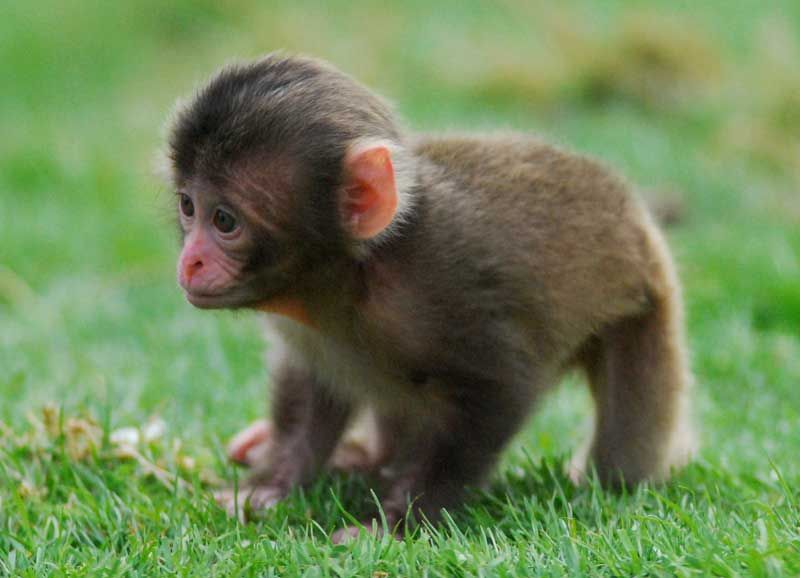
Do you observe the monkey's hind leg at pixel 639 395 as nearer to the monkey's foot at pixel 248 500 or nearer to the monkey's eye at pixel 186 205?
the monkey's foot at pixel 248 500

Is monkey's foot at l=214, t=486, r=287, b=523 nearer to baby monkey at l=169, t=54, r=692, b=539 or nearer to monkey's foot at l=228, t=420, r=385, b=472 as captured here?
baby monkey at l=169, t=54, r=692, b=539

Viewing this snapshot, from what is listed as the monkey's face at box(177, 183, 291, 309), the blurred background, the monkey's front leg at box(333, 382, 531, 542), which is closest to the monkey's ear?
the monkey's face at box(177, 183, 291, 309)

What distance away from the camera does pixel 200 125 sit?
4.26 m

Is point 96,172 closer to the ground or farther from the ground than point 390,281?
closer to the ground

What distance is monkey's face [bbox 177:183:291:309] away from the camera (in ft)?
14.0

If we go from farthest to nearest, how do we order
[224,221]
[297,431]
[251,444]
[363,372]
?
[251,444], [297,431], [363,372], [224,221]

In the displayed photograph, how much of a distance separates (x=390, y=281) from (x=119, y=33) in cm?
1149

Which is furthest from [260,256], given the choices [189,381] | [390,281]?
[189,381]

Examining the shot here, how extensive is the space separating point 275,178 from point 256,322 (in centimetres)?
243

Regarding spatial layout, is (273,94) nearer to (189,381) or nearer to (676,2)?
(189,381)

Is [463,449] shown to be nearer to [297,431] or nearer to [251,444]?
[297,431]

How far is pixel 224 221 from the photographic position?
4.30 metres

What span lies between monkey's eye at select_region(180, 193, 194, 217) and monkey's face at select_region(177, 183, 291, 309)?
Answer: 0.05 m

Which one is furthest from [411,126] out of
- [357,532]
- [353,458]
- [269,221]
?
[357,532]
